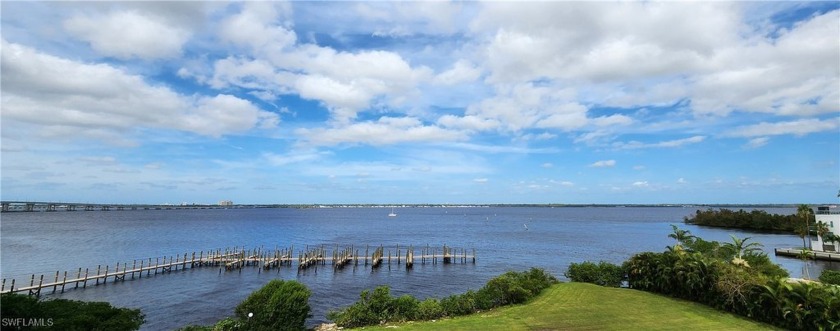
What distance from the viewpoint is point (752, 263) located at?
83.8 ft

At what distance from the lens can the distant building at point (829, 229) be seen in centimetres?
5558

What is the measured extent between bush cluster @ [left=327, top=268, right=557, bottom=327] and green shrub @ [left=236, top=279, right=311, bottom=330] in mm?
2923

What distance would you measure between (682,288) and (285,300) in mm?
21906

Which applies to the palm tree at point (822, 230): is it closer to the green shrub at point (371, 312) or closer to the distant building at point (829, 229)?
the distant building at point (829, 229)

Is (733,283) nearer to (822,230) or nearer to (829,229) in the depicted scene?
(822,230)

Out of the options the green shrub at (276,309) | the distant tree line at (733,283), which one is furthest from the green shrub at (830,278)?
the green shrub at (276,309)

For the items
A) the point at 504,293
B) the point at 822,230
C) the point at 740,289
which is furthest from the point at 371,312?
the point at 822,230

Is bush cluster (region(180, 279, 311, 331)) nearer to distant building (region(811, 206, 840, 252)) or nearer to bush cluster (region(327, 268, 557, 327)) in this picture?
bush cluster (region(327, 268, 557, 327))

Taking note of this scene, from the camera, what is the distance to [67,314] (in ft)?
47.8

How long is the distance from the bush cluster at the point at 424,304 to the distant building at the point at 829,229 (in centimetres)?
5423

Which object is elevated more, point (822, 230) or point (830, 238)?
point (822, 230)

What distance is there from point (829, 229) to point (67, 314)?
7792 centimetres

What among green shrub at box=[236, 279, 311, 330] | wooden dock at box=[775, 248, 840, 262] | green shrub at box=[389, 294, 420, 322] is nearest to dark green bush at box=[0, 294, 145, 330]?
green shrub at box=[236, 279, 311, 330]

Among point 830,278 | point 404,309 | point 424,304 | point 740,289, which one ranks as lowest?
point 404,309
